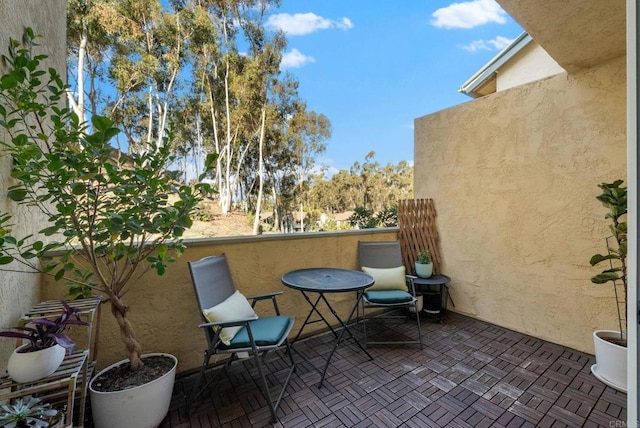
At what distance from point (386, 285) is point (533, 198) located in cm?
183

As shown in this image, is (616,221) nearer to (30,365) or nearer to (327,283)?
(327,283)

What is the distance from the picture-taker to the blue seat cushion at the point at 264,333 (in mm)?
1835

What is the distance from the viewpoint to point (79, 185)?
1.28 metres

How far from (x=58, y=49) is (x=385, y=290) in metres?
3.52

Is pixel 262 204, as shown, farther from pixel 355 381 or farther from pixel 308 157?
A: pixel 355 381

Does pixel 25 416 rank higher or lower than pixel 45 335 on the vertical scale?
lower

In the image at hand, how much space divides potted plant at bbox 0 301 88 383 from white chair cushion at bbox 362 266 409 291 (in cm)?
248

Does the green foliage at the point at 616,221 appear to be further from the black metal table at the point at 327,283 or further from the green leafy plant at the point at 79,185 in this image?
the green leafy plant at the point at 79,185

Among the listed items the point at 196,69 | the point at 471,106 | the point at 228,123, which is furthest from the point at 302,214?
the point at 471,106

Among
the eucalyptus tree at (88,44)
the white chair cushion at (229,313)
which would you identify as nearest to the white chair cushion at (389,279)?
the white chair cushion at (229,313)

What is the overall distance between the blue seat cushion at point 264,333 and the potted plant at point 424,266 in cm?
198

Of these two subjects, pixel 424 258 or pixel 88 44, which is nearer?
pixel 424 258

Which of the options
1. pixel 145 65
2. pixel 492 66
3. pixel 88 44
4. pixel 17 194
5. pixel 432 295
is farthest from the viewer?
pixel 145 65

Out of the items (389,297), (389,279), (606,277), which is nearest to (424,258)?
(389,279)
